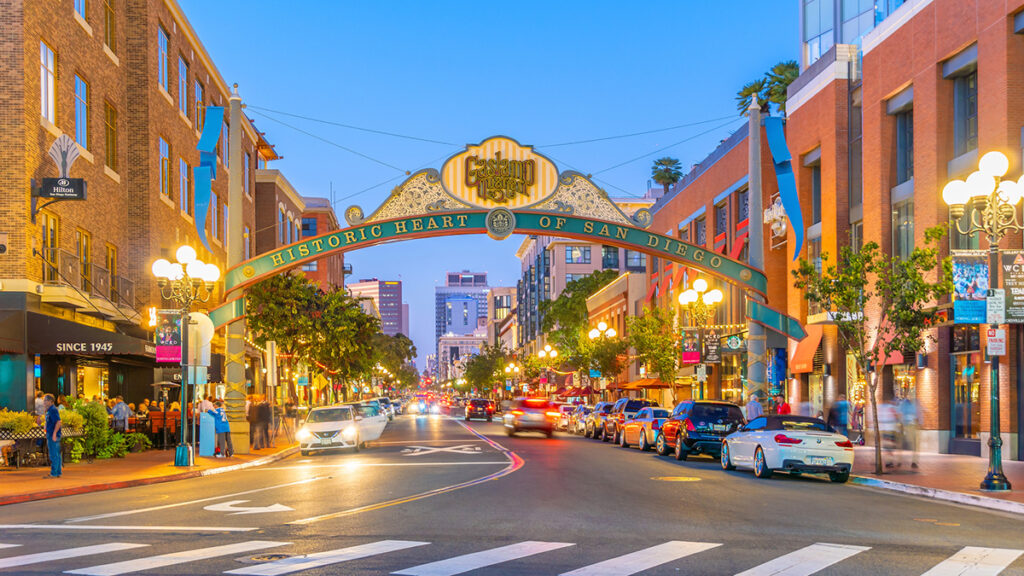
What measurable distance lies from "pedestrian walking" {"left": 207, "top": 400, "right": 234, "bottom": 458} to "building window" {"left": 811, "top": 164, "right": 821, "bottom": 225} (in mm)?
24032

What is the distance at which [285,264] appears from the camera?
3158cm

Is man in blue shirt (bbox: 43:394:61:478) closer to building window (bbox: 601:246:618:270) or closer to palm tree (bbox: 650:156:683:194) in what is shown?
palm tree (bbox: 650:156:683:194)

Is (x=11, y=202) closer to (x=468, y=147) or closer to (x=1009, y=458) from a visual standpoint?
(x=468, y=147)

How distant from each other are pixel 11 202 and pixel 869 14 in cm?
3412

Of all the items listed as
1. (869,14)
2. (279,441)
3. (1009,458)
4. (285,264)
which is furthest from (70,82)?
(869,14)

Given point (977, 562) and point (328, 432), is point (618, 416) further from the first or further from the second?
point (977, 562)

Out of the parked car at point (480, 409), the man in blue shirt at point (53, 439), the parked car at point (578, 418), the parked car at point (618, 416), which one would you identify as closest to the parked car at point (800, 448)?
the man in blue shirt at point (53, 439)

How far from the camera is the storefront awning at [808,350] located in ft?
130

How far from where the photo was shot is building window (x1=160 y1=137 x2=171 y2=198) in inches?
1567

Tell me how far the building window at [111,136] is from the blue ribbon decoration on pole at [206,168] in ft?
15.2

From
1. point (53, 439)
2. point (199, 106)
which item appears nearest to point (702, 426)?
point (53, 439)

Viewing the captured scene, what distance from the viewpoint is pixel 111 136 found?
35.5 metres

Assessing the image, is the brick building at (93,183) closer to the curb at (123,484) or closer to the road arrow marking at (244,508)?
the curb at (123,484)

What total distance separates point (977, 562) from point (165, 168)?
1405 inches
